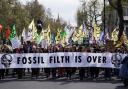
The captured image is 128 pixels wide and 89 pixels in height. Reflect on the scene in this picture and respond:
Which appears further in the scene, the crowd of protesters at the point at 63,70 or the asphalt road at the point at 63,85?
the crowd of protesters at the point at 63,70

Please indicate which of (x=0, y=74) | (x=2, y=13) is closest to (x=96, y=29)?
(x=0, y=74)

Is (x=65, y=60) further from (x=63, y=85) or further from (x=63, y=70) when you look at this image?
(x=63, y=85)

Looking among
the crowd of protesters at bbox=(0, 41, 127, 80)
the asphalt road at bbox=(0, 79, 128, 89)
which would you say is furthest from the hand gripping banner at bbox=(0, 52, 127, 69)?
the asphalt road at bbox=(0, 79, 128, 89)

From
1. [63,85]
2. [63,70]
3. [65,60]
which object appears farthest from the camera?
[63,70]

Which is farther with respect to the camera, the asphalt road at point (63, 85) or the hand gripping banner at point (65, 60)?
the hand gripping banner at point (65, 60)

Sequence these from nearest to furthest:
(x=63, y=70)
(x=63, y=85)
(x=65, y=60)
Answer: (x=63, y=85), (x=65, y=60), (x=63, y=70)

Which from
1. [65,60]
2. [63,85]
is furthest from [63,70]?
[63,85]

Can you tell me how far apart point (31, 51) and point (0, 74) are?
6.94 feet

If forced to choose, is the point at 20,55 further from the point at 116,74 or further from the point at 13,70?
the point at 116,74

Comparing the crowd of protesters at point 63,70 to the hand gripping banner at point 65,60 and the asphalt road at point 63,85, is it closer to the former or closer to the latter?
the hand gripping banner at point 65,60

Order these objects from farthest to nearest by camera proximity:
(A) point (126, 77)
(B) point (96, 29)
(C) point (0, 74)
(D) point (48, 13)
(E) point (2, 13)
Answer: (D) point (48, 13)
(E) point (2, 13)
(B) point (96, 29)
(C) point (0, 74)
(A) point (126, 77)

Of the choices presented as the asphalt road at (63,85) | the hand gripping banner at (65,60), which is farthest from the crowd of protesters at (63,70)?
the asphalt road at (63,85)

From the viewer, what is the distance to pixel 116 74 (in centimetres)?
2717

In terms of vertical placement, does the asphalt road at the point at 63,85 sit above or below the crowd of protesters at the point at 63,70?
below
